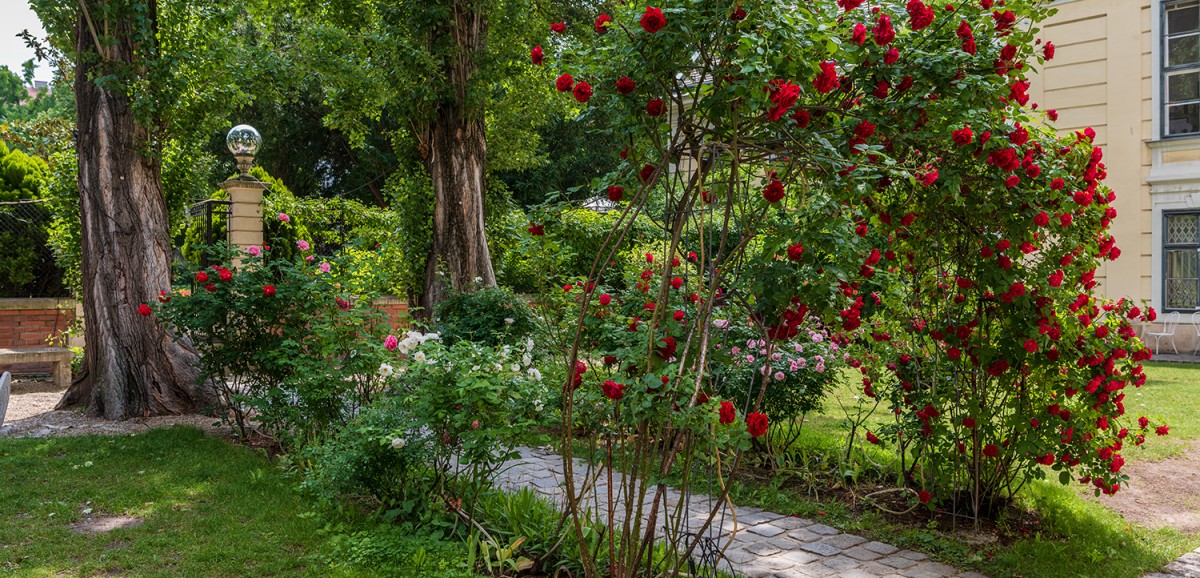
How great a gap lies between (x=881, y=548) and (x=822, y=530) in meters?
0.39

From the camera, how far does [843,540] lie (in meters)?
4.76

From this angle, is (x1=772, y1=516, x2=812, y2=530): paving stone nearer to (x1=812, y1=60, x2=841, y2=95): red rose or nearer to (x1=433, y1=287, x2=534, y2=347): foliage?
(x1=812, y1=60, x2=841, y2=95): red rose

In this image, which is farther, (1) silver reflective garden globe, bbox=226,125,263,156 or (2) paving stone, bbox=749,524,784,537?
(1) silver reflective garden globe, bbox=226,125,263,156

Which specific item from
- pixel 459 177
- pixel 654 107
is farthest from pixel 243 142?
pixel 654 107

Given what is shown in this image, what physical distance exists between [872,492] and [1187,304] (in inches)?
436

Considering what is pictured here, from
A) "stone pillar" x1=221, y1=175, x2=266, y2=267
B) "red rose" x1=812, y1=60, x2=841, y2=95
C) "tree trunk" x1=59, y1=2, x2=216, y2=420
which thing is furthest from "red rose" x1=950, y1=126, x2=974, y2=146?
"stone pillar" x1=221, y1=175, x2=266, y2=267

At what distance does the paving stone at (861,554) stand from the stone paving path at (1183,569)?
125 cm

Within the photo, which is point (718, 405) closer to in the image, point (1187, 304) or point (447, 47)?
point (447, 47)

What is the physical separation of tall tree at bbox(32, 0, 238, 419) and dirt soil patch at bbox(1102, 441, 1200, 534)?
24.7ft

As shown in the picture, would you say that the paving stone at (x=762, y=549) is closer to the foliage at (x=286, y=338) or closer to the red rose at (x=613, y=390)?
the red rose at (x=613, y=390)

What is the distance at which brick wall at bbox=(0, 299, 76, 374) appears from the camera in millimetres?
12078

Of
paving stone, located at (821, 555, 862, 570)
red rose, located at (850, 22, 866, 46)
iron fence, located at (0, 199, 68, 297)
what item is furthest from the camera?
iron fence, located at (0, 199, 68, 297)

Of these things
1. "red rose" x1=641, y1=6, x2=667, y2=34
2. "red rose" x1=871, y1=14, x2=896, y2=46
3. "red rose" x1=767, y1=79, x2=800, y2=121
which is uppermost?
"red rose" x1=871, y1=14, x2=896, y2=46

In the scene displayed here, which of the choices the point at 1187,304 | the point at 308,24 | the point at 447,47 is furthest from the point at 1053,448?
the point at 1187,304
